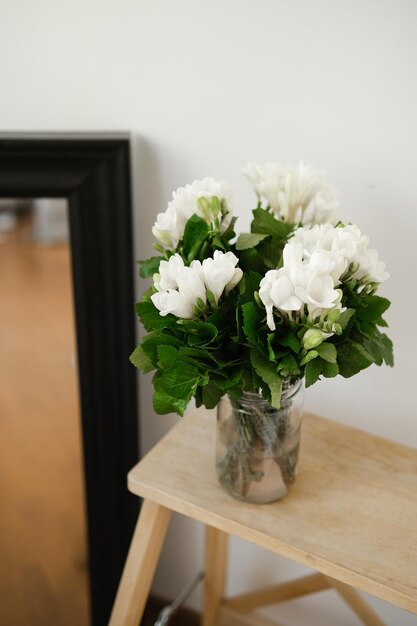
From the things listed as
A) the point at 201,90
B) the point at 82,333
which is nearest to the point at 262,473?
the point at 82,333

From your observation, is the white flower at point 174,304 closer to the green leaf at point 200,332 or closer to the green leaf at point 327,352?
the green leaf at point 200,332

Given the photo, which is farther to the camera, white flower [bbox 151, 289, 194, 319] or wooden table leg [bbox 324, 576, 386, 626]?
wooden table leg [bbox 324, 576, 386, 626]

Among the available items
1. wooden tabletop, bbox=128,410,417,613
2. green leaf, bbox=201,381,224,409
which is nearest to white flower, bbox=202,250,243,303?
green leaf, bbox=201,381,224,409

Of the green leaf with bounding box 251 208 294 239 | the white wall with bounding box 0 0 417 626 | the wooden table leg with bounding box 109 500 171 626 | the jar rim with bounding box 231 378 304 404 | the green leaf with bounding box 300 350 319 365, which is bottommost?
the wooden table leg with bounding box 109 500 171 626

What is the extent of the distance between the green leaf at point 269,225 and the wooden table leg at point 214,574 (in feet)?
1.96

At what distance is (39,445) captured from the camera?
1.22 meters

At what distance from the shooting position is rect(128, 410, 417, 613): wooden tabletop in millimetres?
677

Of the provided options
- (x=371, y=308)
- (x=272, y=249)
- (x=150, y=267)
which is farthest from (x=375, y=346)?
(x=150, y=267)

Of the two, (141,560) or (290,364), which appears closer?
(290,364)

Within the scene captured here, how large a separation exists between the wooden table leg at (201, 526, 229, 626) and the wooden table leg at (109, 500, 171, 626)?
0.27 meters

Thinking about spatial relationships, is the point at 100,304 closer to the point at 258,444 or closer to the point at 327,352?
the point at 258,444

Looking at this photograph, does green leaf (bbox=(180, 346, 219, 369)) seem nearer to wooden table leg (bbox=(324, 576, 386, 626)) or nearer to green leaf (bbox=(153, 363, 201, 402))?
→ green leaf (bbox=(153, 363, 201, 402))

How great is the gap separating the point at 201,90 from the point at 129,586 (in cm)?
72

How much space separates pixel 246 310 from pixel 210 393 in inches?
4.5
